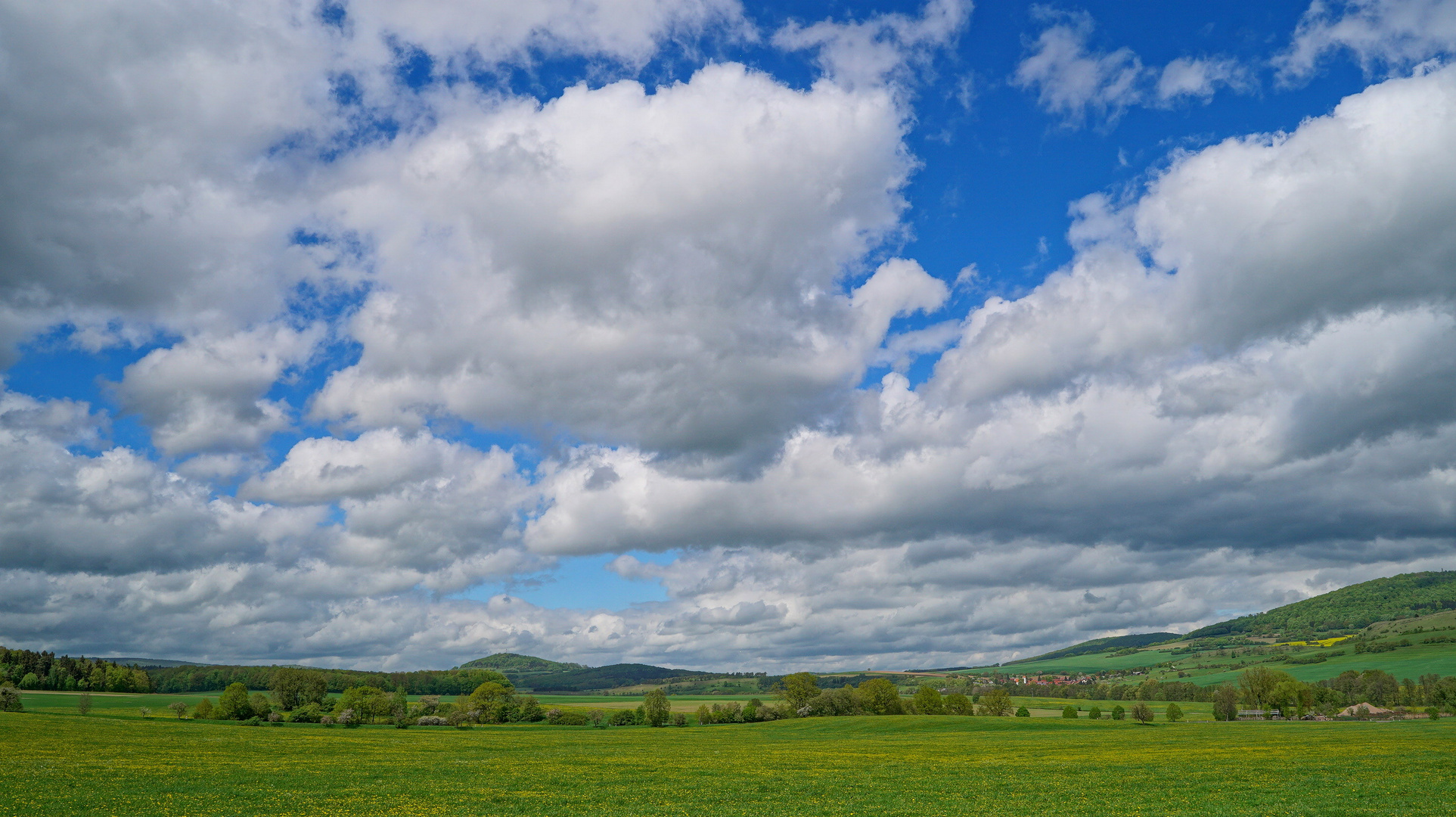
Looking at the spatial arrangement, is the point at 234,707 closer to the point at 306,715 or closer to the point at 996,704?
the point at 306,715

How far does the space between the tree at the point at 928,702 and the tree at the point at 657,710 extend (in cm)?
5187

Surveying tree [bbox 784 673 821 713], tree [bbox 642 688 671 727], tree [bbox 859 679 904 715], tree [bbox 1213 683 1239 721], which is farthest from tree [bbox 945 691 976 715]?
tree [bbox 642 688 671 727]

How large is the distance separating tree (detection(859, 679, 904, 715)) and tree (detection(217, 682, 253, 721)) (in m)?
113

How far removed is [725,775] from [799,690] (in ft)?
402

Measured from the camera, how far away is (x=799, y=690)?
16900 cm

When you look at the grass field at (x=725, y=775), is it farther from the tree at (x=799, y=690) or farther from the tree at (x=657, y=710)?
the tree at (x=799, y=690)

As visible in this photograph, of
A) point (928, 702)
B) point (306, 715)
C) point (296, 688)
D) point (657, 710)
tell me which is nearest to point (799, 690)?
point (928, 702)

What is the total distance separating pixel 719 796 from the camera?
4097 cm

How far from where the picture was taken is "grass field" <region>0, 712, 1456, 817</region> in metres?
35.4

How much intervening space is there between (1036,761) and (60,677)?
234 metres

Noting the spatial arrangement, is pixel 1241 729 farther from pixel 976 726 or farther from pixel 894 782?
pixel 894 782

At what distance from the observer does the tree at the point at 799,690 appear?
167250mm

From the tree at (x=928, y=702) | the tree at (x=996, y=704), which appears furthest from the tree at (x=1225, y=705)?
the tree at (x=928, y=702)

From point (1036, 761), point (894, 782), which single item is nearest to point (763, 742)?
point (1036, 761)
